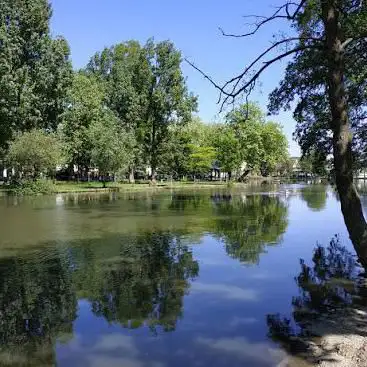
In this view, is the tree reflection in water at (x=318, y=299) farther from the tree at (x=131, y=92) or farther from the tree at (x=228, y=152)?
the tree at (x=228, y=152)

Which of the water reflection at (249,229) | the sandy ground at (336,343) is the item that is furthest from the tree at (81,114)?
the sandy ground at (336,343)

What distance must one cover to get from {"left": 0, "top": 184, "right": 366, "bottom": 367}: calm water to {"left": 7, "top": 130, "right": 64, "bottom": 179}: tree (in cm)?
2510

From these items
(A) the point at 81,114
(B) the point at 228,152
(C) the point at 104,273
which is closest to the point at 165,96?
(A) the point at 81,114

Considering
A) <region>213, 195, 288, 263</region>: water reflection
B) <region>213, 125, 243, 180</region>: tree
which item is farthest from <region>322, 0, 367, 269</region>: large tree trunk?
<region>213, 125, 243, 180</region>: tree

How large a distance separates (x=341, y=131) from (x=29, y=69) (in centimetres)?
5159

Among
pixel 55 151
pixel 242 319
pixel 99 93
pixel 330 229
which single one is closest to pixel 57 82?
pixel 55 151

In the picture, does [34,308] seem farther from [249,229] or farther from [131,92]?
[131,92]

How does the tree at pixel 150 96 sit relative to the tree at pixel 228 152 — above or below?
above

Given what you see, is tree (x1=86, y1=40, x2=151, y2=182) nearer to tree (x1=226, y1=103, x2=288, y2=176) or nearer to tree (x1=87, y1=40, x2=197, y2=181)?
tree (x1=87, y1=40, x2=197, y2=181)

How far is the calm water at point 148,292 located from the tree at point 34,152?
25099 millimetres

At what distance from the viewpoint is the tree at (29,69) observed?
51.8m

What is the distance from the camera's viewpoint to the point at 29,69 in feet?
179

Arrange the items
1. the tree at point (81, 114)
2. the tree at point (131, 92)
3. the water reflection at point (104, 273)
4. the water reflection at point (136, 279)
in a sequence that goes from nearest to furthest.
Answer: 1. the water reflection at point (104, 273)
2. the water reflection at point (136, 279)
3. the tree at point (81, 114)
4. the tree at point (131, 92)

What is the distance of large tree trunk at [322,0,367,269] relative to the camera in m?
8.35
